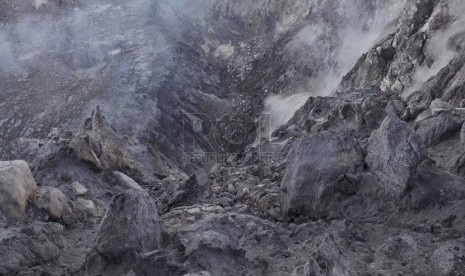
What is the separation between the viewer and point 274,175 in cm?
1321

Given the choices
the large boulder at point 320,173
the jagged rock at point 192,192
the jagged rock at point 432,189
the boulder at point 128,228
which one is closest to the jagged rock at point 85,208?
the jagged rock at point 192,192

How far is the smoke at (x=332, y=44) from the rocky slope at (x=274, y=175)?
7.6 inches

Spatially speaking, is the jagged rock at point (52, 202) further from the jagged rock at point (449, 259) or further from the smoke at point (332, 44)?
the smoke at point (332, 44)

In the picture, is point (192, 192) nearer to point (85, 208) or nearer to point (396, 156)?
point (85, 208)

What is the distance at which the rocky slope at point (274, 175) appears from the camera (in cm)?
808

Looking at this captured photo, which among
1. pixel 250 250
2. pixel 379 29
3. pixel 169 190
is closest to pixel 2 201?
pixel 169 190

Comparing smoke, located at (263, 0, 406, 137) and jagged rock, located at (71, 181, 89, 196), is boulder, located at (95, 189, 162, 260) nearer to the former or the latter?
jagged rock, located at (71, 181, 89, 196)

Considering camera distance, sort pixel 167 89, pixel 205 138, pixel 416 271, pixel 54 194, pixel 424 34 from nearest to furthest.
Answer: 1. pixel 416 271
2. pixel 54 194
3. pixel 424 34
4. pixel 205 138
5. pixel 167 89

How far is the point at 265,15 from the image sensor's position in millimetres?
53562

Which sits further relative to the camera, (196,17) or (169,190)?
(196,17)

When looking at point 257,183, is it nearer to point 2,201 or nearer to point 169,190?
point 169,190

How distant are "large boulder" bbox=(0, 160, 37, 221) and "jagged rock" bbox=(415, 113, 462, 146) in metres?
8.50

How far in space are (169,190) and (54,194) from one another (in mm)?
3220

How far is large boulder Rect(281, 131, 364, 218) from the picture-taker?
9.71 m
